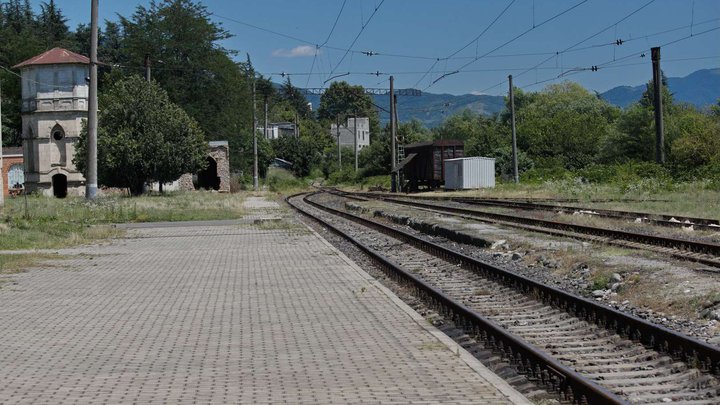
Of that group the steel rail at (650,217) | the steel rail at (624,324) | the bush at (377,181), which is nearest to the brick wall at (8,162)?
the bush at (377,181)

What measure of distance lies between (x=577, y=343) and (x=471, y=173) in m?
49.7

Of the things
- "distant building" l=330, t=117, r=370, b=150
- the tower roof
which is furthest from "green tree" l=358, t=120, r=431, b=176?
"distant building" l=330, t=117, r=370, b=150

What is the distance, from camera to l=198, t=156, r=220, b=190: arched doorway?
77.4 m

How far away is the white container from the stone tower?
100ft

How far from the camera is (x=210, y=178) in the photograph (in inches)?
3135

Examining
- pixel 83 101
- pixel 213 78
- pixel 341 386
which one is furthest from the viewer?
pixel 213 78

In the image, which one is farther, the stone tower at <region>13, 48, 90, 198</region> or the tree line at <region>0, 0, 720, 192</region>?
the stone tower at <region>13, 48, 90, 198</region>

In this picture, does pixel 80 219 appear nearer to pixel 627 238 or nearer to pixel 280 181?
pixel 627 238

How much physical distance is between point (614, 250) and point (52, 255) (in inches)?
501

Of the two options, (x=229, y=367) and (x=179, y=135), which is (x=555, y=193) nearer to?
(x=179, y=135)

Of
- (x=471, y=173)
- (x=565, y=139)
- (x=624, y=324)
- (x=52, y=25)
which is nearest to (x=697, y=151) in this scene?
(x=471, y=173)

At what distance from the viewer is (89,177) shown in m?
36.6

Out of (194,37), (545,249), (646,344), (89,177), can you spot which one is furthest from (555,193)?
(194,37)

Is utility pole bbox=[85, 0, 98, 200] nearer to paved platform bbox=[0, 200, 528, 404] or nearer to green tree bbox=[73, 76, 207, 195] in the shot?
paved platform bbox=[0, 200, 528, 404]
